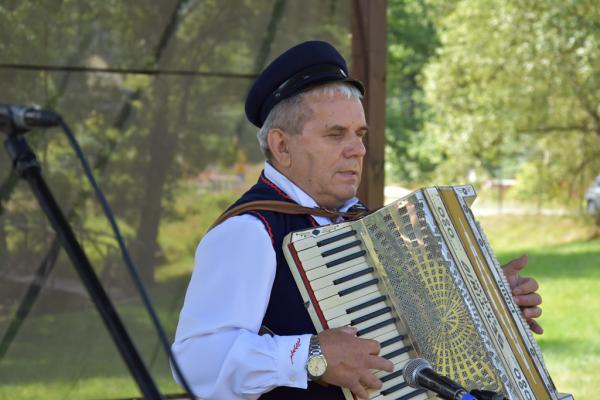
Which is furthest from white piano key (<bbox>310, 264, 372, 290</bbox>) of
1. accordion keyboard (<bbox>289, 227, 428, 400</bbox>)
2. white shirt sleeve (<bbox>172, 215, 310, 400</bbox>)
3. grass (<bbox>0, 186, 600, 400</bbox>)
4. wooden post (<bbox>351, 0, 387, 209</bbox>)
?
wooden post (<bbox>351, 0, 387, 209</bbox>)

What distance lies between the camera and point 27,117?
1255 millimetres

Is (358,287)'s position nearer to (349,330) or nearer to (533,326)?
(349,330)

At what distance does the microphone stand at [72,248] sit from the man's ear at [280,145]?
1029 millimetres

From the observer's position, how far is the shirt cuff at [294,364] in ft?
6.70

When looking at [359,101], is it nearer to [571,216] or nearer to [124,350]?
[124,350]

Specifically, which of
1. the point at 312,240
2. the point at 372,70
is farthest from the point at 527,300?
the point at 372,70

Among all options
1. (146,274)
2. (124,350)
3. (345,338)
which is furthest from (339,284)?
(146,274)

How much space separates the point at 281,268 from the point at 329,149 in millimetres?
302

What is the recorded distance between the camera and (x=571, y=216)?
18250mm

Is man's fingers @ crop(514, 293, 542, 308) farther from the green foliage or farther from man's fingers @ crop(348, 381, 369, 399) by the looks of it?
the green foliage

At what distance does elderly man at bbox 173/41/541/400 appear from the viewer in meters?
2.04

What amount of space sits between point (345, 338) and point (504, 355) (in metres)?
0.38

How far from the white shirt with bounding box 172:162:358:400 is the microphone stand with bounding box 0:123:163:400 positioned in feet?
2.45

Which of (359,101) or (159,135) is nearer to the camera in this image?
(359,101)
